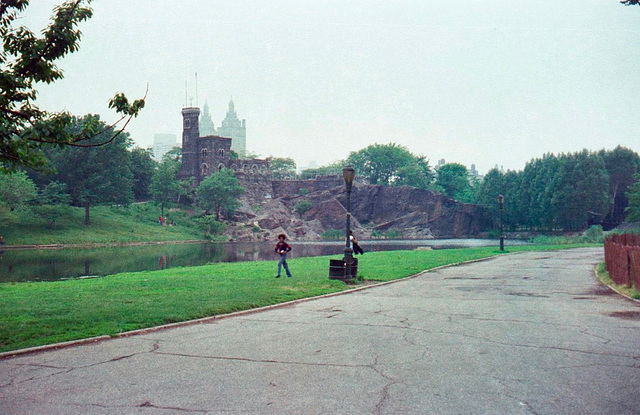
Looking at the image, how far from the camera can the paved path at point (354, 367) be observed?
5.69 meters

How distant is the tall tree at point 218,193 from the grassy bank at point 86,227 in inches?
388

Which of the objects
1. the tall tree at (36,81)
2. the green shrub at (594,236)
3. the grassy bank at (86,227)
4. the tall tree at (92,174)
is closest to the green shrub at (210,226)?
the grassy bank at (86,227)

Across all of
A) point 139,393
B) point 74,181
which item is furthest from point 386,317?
point 74,181

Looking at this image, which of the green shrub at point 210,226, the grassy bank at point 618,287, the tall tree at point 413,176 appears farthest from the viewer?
the tall tree at point 413,176

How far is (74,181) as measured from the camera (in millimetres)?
78188

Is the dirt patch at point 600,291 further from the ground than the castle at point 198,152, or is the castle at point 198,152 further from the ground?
the castle at point 198,152

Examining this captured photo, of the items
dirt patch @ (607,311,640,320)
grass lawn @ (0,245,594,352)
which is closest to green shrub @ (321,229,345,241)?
grass lawn @ (0,245,594,352)

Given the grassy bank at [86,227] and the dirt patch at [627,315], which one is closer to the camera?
the dirt patch at [627,315]

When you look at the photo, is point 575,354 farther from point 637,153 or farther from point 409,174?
point 409,174

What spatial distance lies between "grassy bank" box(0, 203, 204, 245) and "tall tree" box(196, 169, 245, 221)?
32.4ft

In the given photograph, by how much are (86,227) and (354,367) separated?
241 feet

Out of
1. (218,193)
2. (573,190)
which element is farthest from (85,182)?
(573,190)

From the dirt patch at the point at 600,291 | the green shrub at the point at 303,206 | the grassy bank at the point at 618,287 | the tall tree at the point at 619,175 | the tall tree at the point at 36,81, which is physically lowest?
the dirt patch at the point at 600,291

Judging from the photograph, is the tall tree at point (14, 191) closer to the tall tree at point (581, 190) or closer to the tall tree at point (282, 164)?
the tall tree at point (581, 190)
